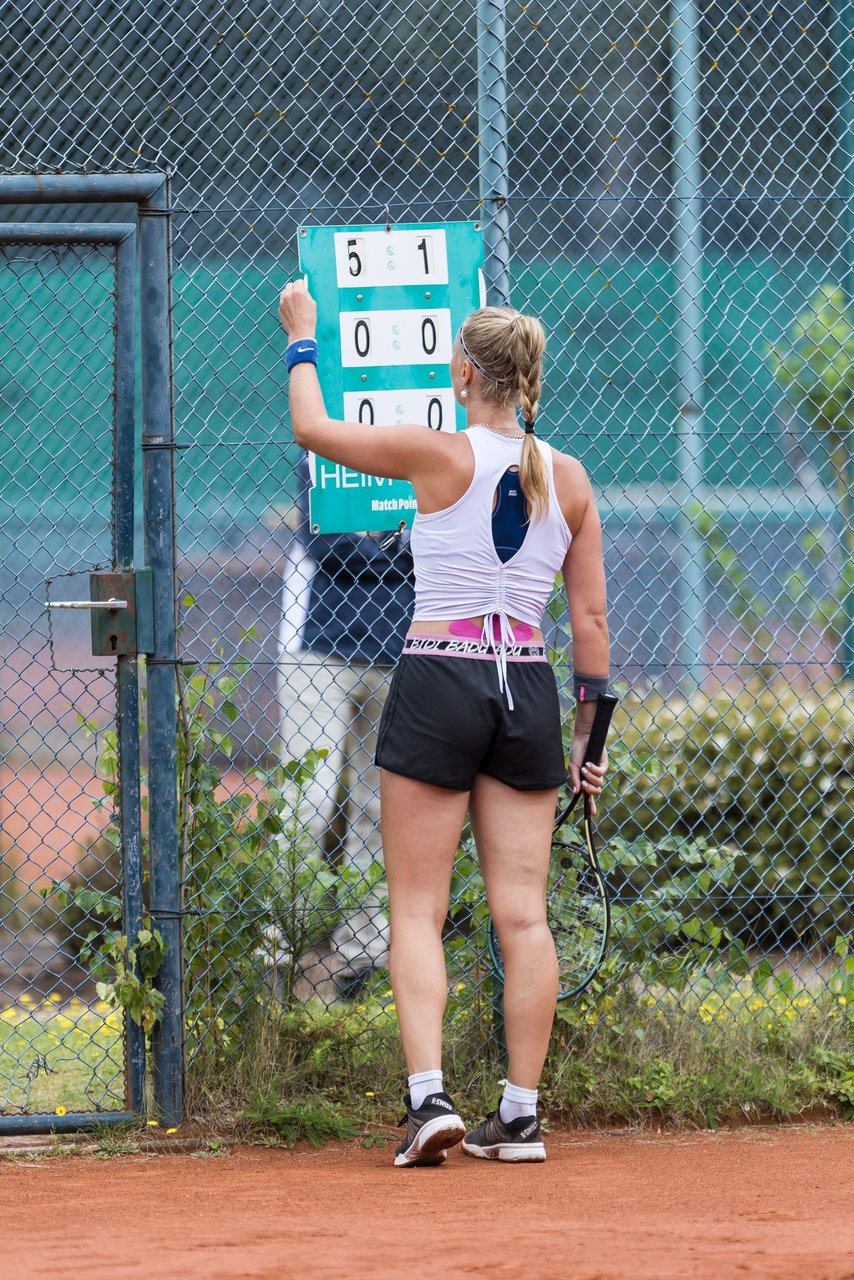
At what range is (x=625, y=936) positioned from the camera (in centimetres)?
421

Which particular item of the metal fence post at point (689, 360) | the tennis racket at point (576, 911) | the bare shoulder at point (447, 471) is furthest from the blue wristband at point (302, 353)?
the metal fence post at point (689, 360)

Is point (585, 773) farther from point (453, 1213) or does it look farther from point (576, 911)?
point (453, 1213)

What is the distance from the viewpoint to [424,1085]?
137 inches

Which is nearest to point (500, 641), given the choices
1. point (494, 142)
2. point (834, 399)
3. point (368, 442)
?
point (368, 442)

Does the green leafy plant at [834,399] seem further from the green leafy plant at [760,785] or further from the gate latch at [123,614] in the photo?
the gate latch at [123,614]

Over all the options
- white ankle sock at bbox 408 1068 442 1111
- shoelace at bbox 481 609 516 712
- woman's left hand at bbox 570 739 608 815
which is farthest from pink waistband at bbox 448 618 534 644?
white ankle sock at bbox 408 1068 442 1111

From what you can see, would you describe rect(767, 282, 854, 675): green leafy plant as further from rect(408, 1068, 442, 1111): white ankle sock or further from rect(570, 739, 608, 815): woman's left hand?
rect(408, 1068, 442, 1111): white ankle sock

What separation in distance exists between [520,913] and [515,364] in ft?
4.41

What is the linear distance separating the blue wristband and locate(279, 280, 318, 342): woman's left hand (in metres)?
0.02

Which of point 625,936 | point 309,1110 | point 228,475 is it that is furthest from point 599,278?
point 309,1110

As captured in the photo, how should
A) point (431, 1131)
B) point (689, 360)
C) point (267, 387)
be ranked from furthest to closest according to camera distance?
point (267, 387), point (689, 360), point (431, 1131)

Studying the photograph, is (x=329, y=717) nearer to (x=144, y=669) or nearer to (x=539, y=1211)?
(x=144, y=669)

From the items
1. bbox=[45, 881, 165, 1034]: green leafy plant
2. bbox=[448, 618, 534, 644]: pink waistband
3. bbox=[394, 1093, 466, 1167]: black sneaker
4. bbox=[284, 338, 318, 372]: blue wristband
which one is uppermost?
bbox=[284, 338, 318, 372]: blue wristband

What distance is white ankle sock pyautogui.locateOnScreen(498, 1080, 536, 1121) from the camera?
A: 11.9 ft
